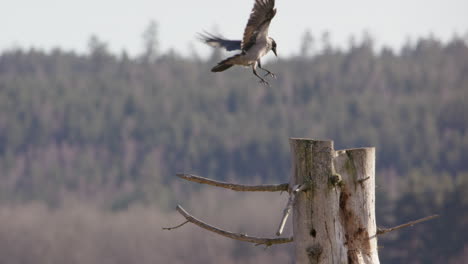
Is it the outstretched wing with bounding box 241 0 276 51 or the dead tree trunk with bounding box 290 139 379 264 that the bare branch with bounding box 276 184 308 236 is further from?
the outstretched wing with bounding box 241 0 276 51

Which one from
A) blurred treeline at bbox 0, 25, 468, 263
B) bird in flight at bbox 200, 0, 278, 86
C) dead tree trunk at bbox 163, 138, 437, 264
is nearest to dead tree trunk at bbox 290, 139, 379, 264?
dead tree trunk at bbox 163, 138, 437, 264

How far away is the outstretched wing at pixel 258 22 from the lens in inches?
337

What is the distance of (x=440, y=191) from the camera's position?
2613 inches

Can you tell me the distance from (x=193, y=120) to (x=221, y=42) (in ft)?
329

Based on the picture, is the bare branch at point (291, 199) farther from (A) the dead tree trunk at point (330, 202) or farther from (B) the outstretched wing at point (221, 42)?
(B) the outstretched wing at point (221, 42)

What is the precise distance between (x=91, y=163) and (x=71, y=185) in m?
4.51

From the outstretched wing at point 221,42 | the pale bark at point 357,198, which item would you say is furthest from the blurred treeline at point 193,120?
the pale bark at point 357,198

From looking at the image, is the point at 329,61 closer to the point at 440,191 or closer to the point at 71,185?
the point at 71,185

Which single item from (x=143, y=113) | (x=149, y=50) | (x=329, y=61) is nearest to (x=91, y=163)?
(x=143, y=113)

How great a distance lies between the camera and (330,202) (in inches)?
261

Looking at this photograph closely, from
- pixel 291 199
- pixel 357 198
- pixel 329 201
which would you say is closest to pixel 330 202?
pixel 329 201

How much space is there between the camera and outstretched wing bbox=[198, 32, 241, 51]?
10016mm

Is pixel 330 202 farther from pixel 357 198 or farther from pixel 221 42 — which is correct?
pixel 221 42

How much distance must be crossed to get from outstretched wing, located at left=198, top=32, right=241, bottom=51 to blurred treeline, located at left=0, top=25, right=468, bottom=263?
72.4 metres
